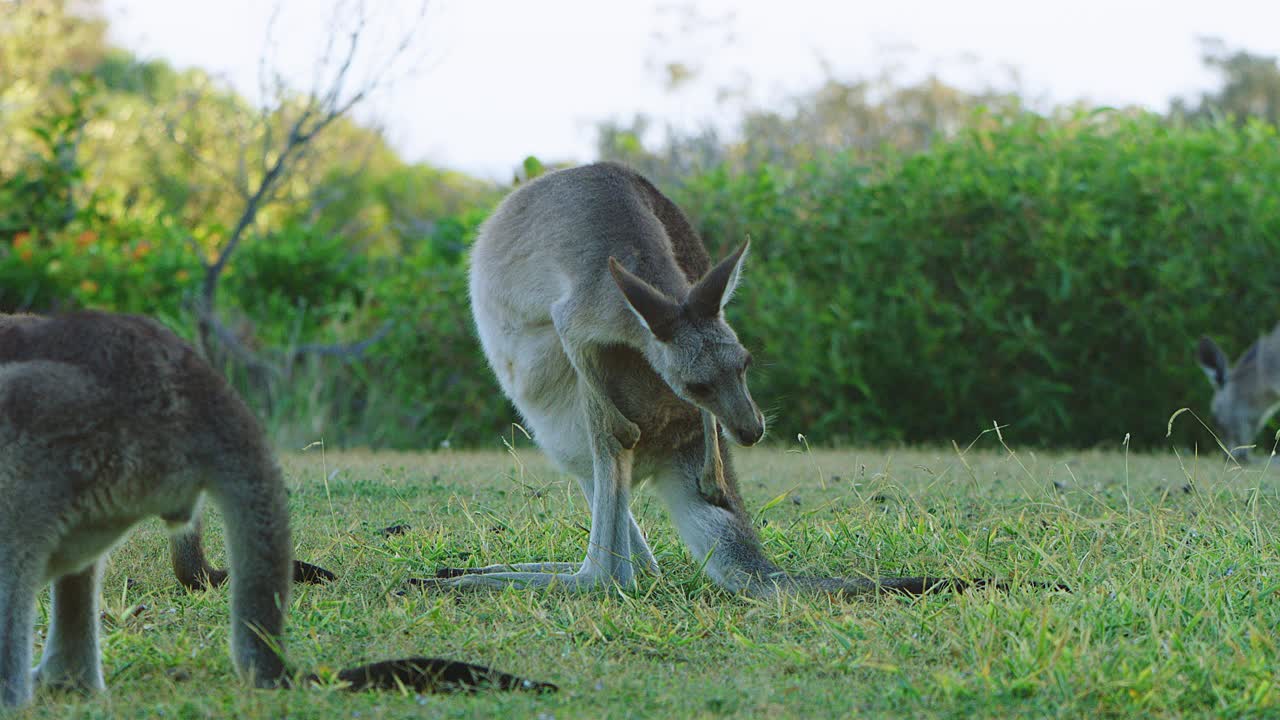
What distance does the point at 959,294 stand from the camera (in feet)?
30.1

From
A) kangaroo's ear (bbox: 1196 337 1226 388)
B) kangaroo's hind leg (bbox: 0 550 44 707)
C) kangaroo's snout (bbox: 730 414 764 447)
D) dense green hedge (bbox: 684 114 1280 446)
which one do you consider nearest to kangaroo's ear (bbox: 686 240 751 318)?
kangaroo's snout (bbox: 730 414 764 447)

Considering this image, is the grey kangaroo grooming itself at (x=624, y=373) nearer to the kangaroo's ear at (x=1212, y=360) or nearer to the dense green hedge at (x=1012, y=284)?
the dense green hedge at (x=1012, y=284)

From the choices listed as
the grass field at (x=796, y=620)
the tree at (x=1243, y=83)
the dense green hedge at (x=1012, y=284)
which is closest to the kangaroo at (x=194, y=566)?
the grass field at (x=796, y=620)

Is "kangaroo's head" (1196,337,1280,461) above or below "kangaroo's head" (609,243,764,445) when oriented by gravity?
below

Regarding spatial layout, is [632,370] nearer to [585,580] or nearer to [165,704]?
[585,580]

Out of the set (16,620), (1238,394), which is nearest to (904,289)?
(1238,394)

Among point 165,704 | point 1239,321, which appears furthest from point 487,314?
point 1239,321

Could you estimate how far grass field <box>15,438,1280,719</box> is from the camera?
2.86 m

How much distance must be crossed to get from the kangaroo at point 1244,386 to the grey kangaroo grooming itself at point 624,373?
18.6ft

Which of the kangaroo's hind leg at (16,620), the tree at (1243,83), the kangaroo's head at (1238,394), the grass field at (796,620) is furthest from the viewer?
the tree at (1243,83)

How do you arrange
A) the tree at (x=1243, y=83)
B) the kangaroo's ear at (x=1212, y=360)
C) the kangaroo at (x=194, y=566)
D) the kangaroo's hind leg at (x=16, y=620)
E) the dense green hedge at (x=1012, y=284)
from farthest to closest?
the tree at (x=1243, y=83) → the dense green hedge at (x=1012, y=284) → the kangaroo's ear at (x=1212, y=360) → the kangaroo at (x=194, y=566) → the kangaroo's hind leg at (x=16, y=620)

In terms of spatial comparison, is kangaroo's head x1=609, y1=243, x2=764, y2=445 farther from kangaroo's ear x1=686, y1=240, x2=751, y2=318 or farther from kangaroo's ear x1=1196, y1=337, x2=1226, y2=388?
kangaroo's ear x1=1196, y1=337, x2=1226, y2=388

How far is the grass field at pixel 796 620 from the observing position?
2863 mm

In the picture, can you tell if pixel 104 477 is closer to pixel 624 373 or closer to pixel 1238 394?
pixel 624 373
